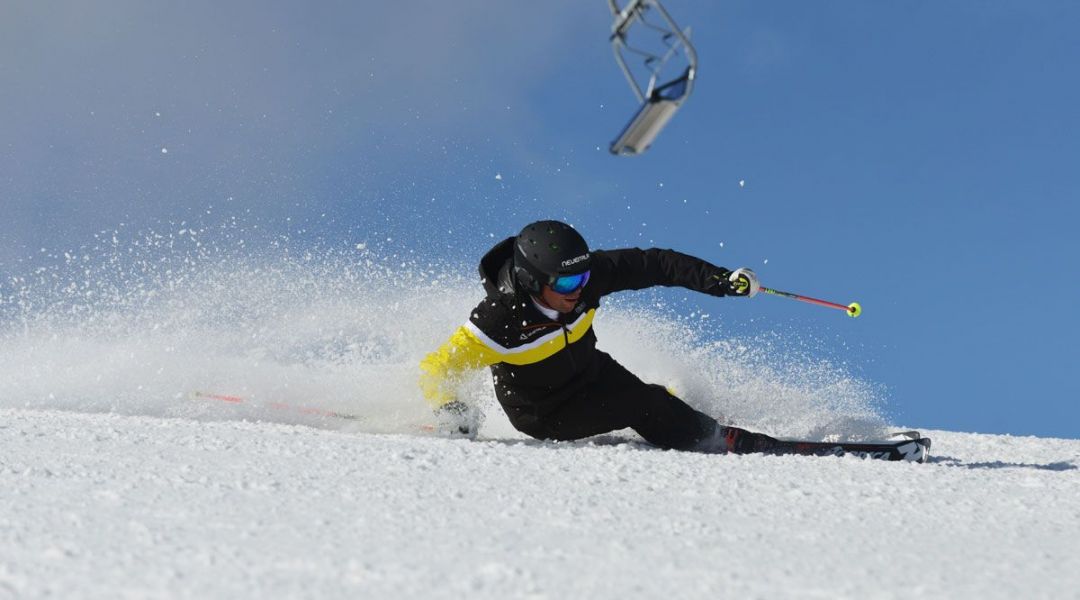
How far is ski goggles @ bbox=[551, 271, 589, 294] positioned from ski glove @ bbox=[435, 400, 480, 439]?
850 millimetres

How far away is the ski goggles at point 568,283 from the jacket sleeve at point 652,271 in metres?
0.31

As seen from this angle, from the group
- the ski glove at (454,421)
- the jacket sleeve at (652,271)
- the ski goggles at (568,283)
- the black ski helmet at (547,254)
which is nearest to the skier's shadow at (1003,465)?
the jacket sleeve at (652,271)

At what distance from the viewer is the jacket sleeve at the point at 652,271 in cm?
556

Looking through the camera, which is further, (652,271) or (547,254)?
(652,271)

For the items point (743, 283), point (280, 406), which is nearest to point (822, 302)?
point (743, 283)

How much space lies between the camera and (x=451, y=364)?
5.29m

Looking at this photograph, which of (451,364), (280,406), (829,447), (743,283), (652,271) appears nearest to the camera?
(451,364)

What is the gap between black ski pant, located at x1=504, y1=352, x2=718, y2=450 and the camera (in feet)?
18.3

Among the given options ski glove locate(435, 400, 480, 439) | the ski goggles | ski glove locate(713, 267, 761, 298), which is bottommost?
ski glove locate(435, 400, 480, 439)

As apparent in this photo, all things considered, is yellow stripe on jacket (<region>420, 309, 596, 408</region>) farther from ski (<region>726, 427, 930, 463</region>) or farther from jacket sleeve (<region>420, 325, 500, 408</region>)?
ski (<region>726, 427, 930, 463</region>)

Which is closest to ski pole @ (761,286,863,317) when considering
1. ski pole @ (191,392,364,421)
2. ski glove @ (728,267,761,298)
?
ski glove @ (728,267,761,298)

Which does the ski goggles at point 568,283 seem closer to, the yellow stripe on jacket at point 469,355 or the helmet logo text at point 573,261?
the helmet logo text at point 573,261

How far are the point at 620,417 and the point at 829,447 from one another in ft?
4.02

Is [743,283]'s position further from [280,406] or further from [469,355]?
[280,406]
